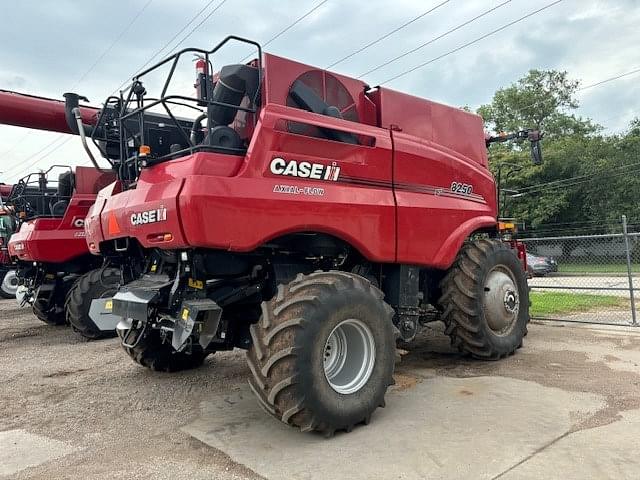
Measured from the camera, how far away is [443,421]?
437 cm

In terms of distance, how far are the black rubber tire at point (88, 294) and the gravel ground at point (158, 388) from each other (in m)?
0.31

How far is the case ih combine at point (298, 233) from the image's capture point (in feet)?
13.3

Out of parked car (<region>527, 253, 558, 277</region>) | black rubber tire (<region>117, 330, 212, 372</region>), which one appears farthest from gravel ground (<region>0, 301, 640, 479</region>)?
parked car (<region>527, 253, 558, 277</region>)

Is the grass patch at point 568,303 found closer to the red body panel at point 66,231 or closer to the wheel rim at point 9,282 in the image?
the red body panel at point 66,231

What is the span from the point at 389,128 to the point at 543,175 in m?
36.3

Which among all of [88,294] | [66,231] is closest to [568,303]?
[88,294]

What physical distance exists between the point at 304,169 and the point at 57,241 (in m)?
7.22

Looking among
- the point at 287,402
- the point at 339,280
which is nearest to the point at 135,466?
the point at 287,402

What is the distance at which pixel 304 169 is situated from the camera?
450 centimetres

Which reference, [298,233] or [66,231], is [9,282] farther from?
[298,233]

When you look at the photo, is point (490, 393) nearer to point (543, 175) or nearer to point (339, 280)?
point (339, 280)

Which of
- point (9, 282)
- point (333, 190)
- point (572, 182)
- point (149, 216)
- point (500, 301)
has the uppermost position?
point (572, 182)

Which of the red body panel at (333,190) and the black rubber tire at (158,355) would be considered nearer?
the red body panel at (333,190)

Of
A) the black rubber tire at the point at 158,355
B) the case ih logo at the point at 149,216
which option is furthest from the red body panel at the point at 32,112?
the case ih logo at the point at 149,216
